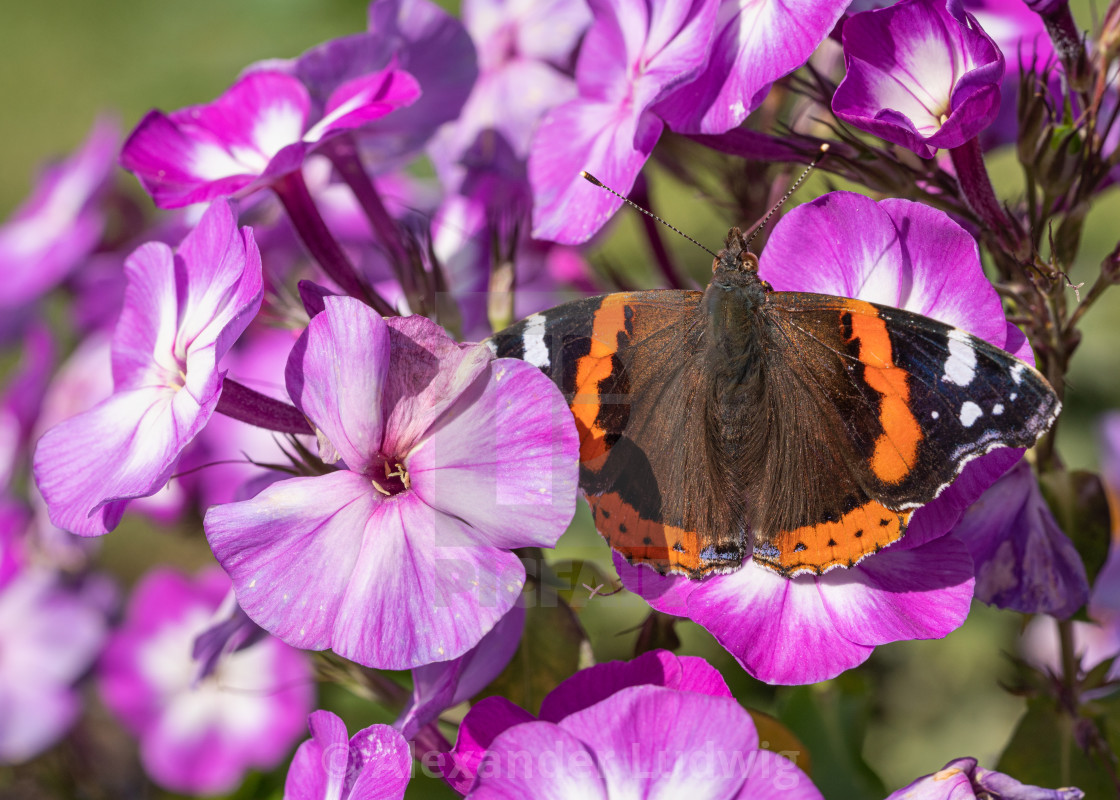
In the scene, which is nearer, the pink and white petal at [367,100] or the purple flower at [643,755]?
the purple flower at [643,755]

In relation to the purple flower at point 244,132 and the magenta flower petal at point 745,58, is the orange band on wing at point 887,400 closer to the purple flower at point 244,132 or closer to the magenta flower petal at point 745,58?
the magenta flower petal at point 745,58

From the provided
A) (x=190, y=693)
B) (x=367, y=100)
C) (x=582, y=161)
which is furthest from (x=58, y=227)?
(x=582, y=161)

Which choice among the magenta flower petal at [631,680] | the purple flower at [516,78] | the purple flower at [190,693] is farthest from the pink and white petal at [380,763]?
the purple flower at [190,693]

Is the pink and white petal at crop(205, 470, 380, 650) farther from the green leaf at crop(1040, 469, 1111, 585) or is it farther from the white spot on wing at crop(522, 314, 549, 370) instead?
the green leaf at crop(1040, 469, 1111, 585)

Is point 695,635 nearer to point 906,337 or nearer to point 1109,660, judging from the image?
point 1109,660

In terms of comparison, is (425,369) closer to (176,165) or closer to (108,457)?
(108,457)

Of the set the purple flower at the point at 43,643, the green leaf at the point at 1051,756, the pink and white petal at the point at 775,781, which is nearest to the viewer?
the pink and white petal at the point at 775,781

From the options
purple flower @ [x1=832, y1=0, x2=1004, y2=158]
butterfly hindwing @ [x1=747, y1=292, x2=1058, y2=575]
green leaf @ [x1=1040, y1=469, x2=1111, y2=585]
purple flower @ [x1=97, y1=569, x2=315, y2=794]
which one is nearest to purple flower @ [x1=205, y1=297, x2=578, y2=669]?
butterfly hindwing @ [x1=747, y1=292, x2=1058, y2=575]
